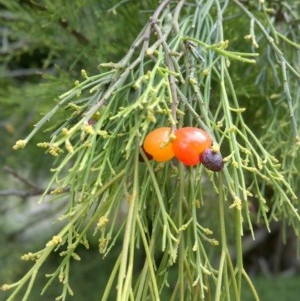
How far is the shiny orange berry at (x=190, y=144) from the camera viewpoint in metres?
0.50

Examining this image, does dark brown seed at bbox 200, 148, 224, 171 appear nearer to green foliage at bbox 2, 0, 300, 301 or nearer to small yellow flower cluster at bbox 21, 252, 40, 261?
green foliage at bbox 2, 0, 300, 301

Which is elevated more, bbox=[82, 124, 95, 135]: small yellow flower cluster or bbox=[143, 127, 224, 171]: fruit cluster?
bbox=[82, 124, 95, 135]: small yellow flower cluster

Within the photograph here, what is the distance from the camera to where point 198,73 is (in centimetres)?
69

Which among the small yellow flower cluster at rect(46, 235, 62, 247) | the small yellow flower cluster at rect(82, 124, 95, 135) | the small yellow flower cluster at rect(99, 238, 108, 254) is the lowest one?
the small yellow flower cluster at rect(99, 238, 108, 254)

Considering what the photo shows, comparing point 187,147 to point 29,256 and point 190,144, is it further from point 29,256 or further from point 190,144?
point 29,256

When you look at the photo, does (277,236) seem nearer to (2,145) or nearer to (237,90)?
(2,145)

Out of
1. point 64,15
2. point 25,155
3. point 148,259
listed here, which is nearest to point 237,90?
point 64,15

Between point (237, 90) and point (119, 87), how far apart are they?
0.37 metres

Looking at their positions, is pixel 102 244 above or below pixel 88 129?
below

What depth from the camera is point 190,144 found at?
1.65 feet

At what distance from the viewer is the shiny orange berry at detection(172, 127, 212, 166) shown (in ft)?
1.66

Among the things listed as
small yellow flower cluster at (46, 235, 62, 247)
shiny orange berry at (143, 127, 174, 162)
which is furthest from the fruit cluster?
small yellow flower cluster at (46, 235, 62, 247)

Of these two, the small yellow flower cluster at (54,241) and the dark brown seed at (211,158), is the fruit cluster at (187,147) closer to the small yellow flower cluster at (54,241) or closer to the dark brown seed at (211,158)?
the dark brown seed at (211,158)

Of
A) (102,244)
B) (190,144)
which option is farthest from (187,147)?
(102,244)
